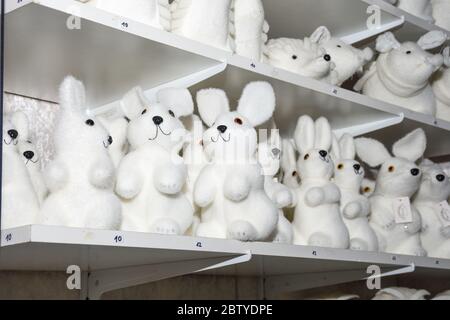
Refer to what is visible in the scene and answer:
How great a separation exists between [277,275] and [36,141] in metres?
0.63

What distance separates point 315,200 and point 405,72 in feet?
1.55

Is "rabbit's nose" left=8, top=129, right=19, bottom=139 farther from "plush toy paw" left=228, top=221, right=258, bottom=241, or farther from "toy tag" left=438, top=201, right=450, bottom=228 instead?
"toy tag" left=438, top=201, right=450, bottom=228

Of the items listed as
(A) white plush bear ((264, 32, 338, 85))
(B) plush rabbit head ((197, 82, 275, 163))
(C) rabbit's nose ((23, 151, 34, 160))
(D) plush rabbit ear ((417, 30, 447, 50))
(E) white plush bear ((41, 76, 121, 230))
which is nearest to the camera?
(E) white plush bear ((41, 76, 121, 230))

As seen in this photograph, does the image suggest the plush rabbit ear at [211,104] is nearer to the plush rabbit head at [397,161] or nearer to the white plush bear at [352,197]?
the white plush bear at [352,197]

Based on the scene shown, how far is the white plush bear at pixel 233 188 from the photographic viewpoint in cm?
129

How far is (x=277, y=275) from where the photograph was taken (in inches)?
69.2

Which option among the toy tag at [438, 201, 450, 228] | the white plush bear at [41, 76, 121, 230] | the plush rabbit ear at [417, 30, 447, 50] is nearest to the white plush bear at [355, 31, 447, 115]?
the plush rabbit ear at [417, 30, 447, 50]

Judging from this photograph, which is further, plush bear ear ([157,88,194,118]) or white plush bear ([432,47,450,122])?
white plush bear ([432,47,450,122])

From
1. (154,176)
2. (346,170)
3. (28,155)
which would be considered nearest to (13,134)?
(28,155)

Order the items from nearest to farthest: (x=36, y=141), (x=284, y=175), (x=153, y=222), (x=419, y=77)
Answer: (x=153, y=222)
(x=36, y=141)
(x=284, y=175)
(x=419, y=77)

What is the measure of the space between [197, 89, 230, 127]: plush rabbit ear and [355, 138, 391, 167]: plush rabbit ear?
0.48 metres

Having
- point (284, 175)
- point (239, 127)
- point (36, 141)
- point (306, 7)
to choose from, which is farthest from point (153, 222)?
point (306, 7)

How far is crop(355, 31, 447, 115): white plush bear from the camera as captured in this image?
179 centimetres

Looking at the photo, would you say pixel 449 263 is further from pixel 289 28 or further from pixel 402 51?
pixel 289 28
